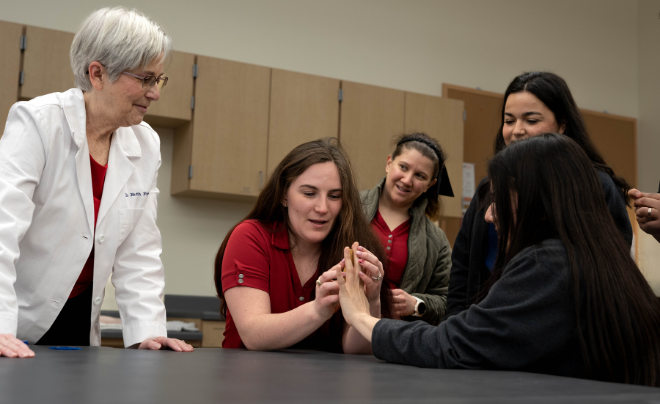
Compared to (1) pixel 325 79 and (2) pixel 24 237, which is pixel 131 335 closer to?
(2) pixel 24 237

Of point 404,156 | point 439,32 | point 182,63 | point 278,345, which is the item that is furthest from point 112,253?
point 439,32

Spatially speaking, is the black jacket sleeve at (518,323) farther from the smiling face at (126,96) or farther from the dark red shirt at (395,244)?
the dark red shirt at (395,244)

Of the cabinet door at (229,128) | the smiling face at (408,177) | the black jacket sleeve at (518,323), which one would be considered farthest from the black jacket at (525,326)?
the cabinet door at (229,128)

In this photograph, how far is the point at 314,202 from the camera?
1690 millimetres

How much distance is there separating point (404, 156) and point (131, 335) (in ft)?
4.17

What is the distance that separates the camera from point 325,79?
4.17 metres

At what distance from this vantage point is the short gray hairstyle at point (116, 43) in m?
1.51

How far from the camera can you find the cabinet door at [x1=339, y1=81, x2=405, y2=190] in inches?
165

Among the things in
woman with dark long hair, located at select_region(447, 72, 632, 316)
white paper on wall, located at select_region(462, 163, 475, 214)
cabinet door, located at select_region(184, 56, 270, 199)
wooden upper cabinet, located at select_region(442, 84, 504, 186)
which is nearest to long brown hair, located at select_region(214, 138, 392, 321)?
woman with dark long hair, located at select_region(447, 72, 632, 316)

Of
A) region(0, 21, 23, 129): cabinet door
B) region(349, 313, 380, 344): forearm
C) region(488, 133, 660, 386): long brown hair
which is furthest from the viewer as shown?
region(0, 21, 23, 129): cabinet door

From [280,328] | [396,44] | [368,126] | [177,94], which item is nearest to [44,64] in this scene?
[177,94]

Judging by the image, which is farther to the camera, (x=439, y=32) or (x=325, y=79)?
(x=439, y=32)

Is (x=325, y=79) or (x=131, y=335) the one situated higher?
(x=325, y=79)

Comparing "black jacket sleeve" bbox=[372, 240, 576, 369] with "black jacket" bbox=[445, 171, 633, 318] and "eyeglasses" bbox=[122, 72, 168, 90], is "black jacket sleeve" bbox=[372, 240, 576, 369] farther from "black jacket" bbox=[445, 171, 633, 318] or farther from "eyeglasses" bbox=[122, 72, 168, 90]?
"eyeglasses" bbox=[122, 72, 168, 90]
